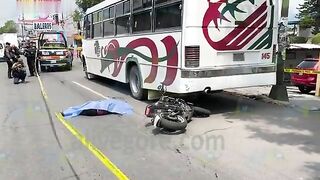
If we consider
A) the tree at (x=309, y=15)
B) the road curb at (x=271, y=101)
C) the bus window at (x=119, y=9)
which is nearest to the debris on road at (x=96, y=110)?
the road curb at (x=271, y=101)

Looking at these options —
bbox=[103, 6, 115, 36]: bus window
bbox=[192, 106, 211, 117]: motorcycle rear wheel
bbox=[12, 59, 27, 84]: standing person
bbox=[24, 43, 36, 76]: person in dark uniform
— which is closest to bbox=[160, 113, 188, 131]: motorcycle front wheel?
bbox=[192, 106, 211, 117]: motorcycle rear wheel

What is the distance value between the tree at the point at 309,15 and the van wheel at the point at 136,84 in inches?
1998

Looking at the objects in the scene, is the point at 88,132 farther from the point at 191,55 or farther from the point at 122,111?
the point at 191,55

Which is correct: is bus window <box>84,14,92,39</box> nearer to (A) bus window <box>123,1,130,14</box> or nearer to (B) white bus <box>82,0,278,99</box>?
(A) bus window <box>123,1,130,14</box>

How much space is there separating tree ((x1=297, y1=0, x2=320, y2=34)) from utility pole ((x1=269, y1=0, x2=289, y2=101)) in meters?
50.1

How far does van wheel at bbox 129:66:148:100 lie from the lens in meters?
11.1

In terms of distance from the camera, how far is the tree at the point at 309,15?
5779 cm

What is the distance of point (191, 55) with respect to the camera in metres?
8.57

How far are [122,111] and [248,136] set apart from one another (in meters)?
3.44

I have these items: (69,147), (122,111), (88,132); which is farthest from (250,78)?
(69,147)

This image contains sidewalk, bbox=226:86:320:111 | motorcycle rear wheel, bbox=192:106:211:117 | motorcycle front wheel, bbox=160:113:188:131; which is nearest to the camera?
motorcycle front wheel, bbox=160:113:188:131

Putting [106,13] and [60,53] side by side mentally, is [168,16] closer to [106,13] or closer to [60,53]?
[106,13]

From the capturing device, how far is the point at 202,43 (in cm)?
862

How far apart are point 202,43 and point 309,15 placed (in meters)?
59.5
